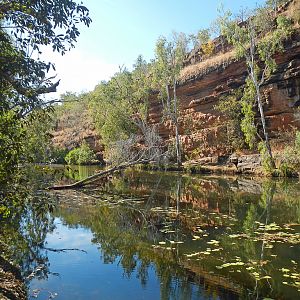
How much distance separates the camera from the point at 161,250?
8602mm

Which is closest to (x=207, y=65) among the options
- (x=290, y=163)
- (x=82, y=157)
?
(x=290, y=163)

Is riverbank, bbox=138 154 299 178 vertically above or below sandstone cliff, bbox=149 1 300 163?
below

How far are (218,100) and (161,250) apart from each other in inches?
1364

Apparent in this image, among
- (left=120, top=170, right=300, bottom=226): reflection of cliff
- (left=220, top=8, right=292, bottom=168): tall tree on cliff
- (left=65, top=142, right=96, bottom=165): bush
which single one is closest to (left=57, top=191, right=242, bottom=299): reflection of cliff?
(left=120, top=170, right=300, bottom=226): reflection of cliff

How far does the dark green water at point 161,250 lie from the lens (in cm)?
646

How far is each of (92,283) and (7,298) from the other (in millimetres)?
2323

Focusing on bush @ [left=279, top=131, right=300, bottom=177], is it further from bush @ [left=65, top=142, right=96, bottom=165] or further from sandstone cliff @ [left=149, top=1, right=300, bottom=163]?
bush @ [left=65, top=142, right=96, bottom=165]

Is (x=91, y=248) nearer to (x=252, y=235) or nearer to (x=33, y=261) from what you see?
(x=33, y=261)

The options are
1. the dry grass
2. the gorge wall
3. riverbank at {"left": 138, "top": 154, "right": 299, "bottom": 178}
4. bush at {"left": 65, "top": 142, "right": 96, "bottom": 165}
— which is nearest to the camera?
riverbank at {"left": 138, "top": 154, "right": 299, "bottom": 178}

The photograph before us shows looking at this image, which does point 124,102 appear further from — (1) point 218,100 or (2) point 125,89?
(1) point 218,100

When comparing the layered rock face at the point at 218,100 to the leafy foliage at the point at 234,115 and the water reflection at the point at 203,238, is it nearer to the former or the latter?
the leafy foliage at the point at 234,115

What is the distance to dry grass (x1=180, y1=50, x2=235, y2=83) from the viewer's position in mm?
41528

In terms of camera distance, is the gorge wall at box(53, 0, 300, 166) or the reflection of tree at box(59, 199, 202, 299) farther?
the gorge wall at box(53, 0, 300, 166)

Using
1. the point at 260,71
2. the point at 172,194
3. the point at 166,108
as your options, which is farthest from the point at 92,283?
the point at 166,108
